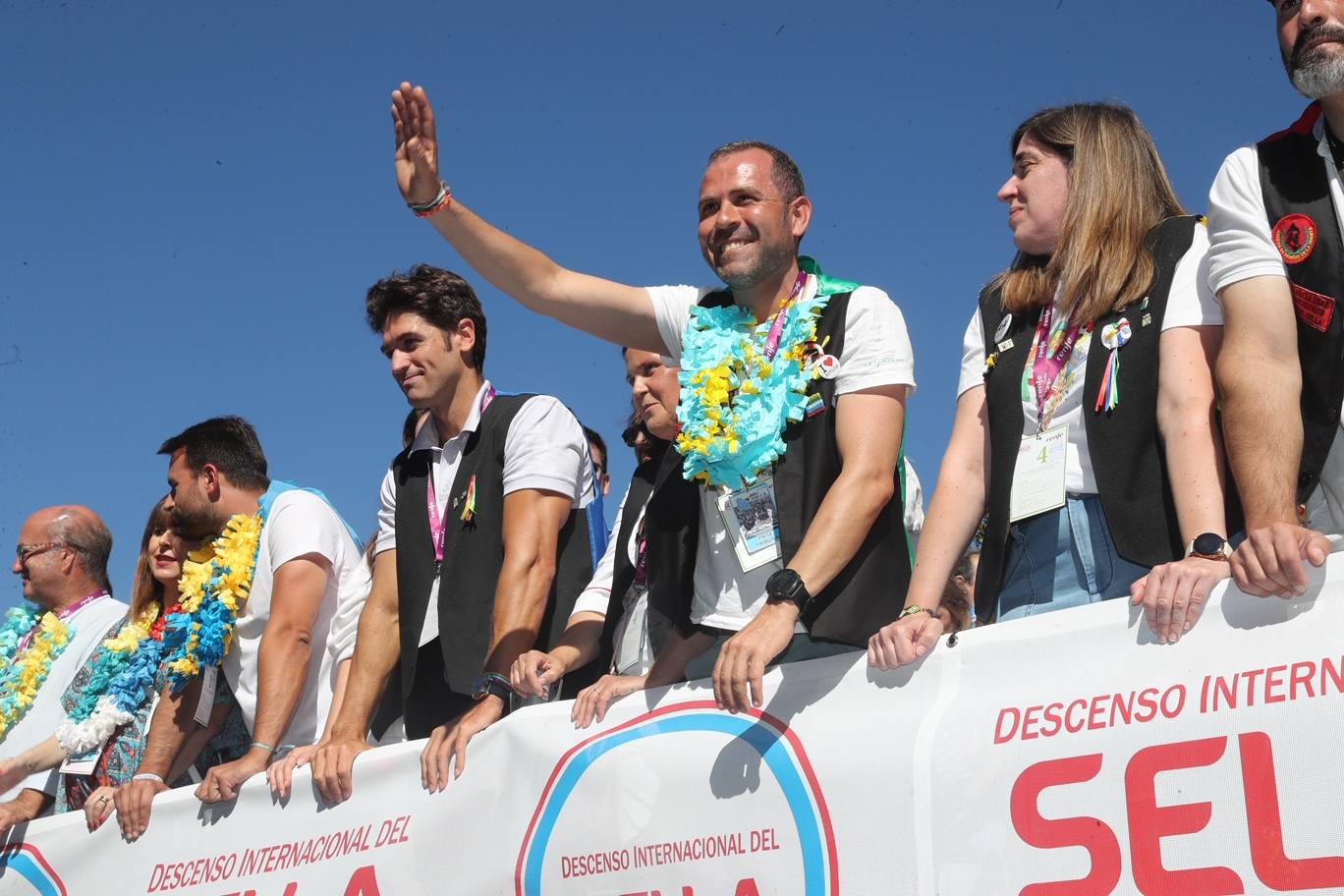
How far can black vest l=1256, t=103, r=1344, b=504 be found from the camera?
3.18 metres

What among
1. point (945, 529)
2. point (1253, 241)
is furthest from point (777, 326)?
point (1253, 241)

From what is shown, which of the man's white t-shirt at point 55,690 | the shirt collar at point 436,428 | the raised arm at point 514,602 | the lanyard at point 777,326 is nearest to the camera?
the lanyard at point 777,326

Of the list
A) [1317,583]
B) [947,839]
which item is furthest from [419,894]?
[1317,583]

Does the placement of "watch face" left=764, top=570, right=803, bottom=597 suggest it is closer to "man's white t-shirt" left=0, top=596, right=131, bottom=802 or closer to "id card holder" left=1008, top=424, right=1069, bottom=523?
"id card holder" left=1008, top=424, right=1069, bottom=523

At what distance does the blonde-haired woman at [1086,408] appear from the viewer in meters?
3.24

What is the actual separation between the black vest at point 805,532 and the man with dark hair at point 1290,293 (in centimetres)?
99

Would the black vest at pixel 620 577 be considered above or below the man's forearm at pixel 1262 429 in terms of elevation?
above

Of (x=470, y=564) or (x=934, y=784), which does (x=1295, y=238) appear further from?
(x=470, y=564)

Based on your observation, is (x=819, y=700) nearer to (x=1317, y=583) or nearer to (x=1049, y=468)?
(x=1049, y=468)

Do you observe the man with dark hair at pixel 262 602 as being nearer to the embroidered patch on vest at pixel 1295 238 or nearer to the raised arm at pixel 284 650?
the raised arm at pixel 284 650

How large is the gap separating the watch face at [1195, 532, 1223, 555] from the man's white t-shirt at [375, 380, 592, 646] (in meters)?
2.35

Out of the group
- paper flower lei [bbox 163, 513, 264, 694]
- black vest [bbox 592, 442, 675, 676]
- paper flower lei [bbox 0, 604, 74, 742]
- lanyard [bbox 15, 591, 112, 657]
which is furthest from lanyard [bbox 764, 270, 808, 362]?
lanyard [bbox 15, 591, 112, 657]

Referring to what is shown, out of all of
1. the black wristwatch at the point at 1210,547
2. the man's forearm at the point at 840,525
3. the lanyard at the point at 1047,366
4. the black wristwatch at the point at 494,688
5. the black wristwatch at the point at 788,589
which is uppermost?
the lanyard at the point at 1047,366

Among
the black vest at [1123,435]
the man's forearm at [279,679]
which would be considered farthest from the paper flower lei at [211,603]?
the black vest at [1123,435]
